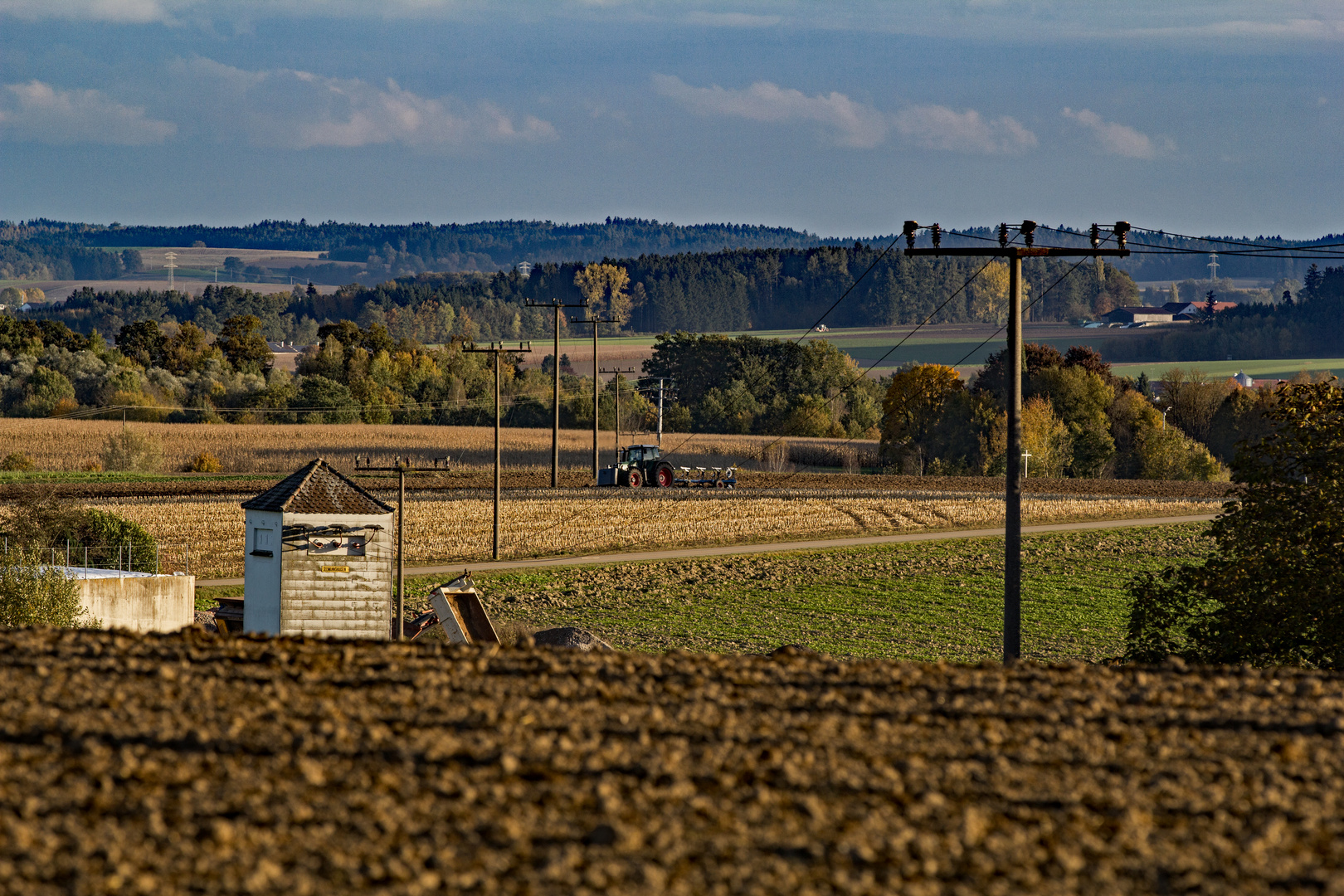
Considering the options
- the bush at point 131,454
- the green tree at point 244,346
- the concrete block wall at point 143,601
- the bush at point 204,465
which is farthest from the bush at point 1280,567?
the green tree at point 244,346

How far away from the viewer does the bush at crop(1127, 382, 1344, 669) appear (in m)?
20.3

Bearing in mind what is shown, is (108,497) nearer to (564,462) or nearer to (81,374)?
(564,462)

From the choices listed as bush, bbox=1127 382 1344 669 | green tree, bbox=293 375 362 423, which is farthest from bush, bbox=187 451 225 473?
bush, bbox=1127 382 1344 669

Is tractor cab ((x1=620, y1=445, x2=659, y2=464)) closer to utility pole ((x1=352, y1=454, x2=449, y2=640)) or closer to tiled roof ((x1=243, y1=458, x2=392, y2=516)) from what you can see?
utility pole ((x1=352, y1=454, x2=449, y2=640))

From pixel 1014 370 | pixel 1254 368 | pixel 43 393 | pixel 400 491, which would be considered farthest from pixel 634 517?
pixel 1254 368

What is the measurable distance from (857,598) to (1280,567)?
2382cm

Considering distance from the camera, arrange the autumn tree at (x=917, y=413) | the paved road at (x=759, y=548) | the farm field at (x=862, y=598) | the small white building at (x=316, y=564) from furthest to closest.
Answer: the autumn tree at (x=917, y=413) → the paved road at (x=759, y=548) → the farm field at (x=862, y=598) → the small white building at (x=316, y=564)

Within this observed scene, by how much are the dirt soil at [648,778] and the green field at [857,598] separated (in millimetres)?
21415

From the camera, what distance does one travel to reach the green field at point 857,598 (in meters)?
36.2

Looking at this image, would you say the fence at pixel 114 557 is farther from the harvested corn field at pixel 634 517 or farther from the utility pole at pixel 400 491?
the harvested corn field at pixel 634 517

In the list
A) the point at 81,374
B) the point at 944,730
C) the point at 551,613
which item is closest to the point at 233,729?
the point at 944,730

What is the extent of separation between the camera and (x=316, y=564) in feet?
92.4

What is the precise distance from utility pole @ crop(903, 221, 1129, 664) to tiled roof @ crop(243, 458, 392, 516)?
1274 cm

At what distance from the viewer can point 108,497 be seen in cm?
5484
